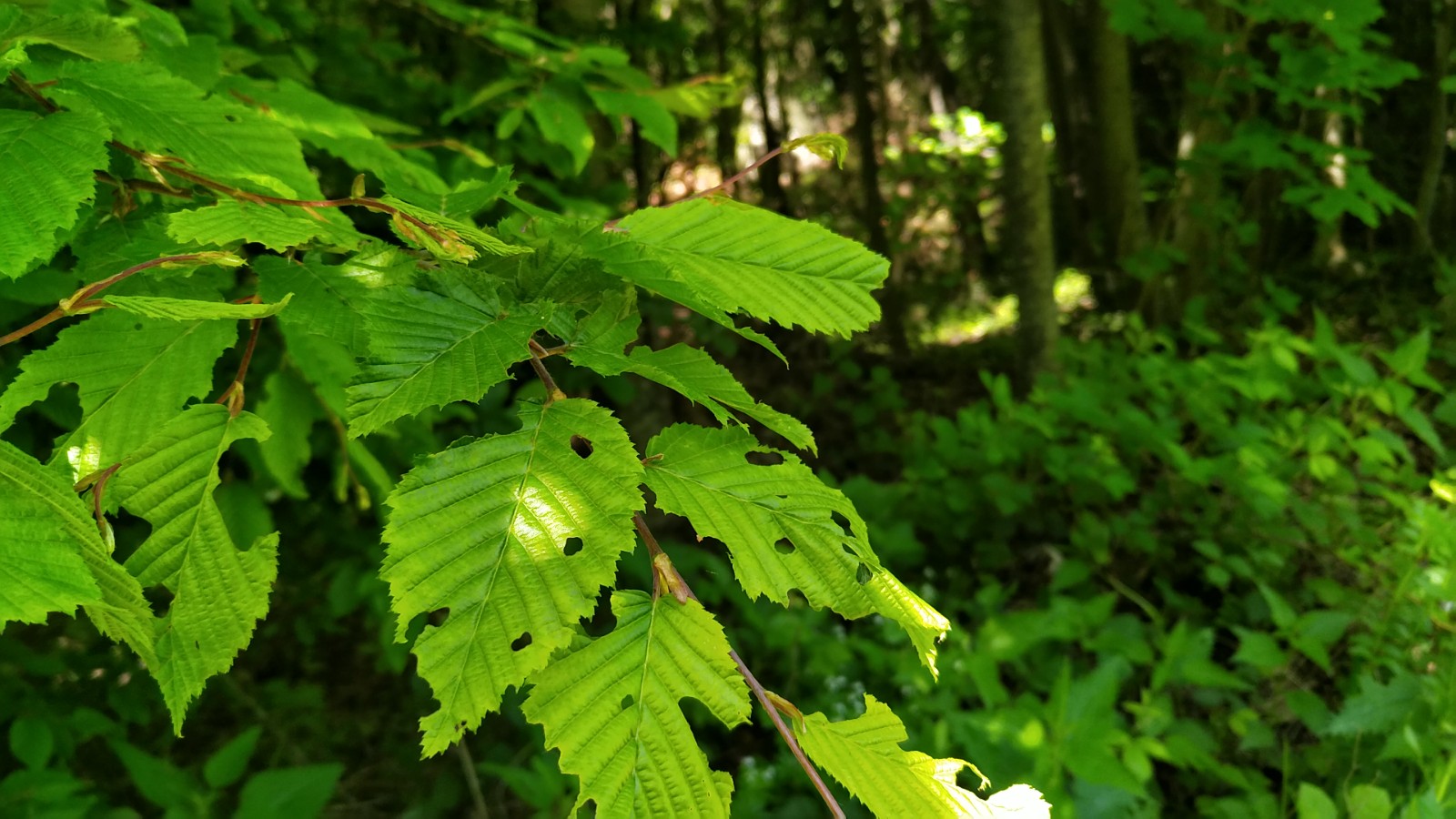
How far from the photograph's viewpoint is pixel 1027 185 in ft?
14.5

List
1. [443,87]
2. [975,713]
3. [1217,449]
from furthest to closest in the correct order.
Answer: [1217,449] → [443,87] → [975,713]

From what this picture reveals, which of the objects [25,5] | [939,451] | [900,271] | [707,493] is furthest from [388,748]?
[900,271]

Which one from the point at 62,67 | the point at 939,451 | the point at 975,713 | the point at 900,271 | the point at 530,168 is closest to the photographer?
the point at 62,67

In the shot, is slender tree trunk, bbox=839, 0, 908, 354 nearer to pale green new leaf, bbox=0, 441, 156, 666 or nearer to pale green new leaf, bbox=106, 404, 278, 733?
pale green new leaf, bbox=106, 404, 278, 733

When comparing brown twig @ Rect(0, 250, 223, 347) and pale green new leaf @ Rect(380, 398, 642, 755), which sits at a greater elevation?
brown twig @ Rect(0, 250, 223, 347)

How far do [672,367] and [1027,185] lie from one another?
163 inches

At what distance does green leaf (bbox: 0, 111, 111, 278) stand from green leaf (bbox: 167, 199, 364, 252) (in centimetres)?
8

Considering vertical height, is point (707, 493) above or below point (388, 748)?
above

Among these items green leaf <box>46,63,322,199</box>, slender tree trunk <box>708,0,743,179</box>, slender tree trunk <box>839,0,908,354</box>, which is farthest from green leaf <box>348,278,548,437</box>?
slender tree trunk <box>708,0,743,179</box>

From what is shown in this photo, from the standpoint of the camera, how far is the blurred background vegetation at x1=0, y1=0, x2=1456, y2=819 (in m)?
2.17

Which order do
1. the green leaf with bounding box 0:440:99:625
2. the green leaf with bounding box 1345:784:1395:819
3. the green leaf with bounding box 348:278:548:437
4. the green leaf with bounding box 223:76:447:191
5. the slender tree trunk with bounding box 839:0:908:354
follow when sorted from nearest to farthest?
the green leaf with bounding box 0:440:99:625 < the green leaf with bounding box 348:278:548:437 < the green leaf with bounding box 223:76:447:191 < the green leaf with bounding box 1345:784:1395:819 < the slender tree trunk with bounding box 839:0:908:354

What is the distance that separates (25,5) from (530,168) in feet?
7.26

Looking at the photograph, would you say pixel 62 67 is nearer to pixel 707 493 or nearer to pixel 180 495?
pixel 180 495

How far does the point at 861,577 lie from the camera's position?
2.38 ft
